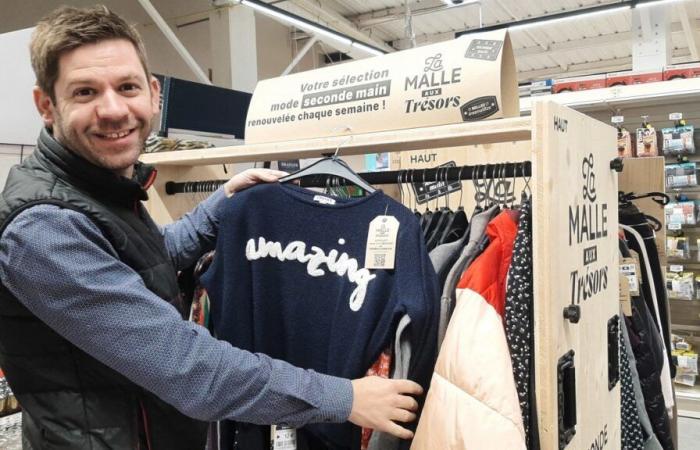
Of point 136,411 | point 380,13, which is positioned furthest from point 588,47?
point 136,411

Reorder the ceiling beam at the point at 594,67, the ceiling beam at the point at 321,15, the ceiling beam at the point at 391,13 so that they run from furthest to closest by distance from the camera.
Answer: the ceiling beam at the point at 594,67, the ceiling beam at the point at 391,13, the ceiling beam at the point at 321,15

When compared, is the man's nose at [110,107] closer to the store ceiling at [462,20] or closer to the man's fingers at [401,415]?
the man's fingers at [401,415]

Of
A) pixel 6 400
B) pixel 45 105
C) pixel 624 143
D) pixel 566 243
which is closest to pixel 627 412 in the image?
pixel 566 243

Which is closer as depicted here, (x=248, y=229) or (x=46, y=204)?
(x=46, y=204)

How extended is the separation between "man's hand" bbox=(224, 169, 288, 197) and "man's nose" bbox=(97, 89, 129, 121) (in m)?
0.46

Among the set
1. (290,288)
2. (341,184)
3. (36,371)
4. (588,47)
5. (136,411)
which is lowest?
(136,411)

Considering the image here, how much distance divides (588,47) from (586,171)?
10.3m

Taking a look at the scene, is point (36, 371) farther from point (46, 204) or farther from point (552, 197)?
point (552, 197)

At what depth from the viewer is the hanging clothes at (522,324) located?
122cm

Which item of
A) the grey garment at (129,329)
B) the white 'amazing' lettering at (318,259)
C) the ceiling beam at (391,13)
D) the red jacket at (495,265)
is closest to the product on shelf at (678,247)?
the red jacket at (495,265)

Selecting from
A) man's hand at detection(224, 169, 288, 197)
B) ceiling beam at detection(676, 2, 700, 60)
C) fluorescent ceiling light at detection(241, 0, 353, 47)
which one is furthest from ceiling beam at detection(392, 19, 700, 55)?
man's hand at detection(224, 169, 288, 197)

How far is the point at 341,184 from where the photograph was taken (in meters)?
1.54

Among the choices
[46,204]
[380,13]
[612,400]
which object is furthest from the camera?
[380,13]

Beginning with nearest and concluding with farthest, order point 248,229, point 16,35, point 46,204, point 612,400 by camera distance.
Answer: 1. point 46,204
2. point 248,229
3. point 612,400
4. point 16,35
